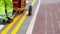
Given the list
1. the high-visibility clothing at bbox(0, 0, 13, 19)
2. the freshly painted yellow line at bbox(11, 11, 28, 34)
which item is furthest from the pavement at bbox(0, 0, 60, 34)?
the high-visibility clothing at bbox(0, 0, 13, 19)

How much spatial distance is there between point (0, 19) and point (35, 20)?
1654mm

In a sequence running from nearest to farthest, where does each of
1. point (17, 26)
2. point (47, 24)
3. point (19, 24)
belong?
point (17, 26)
point (19, 24)
point (47, 24)

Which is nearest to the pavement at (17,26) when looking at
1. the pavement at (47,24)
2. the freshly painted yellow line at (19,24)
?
the freshly painted yellow line at (19,24)

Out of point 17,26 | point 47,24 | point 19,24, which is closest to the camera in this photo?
point 17,26

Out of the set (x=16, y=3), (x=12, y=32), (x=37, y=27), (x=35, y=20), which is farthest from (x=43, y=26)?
(x=16, y=3)

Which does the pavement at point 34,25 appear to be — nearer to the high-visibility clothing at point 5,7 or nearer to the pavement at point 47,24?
the pavement at point 47,24

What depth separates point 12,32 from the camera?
20.5 ft

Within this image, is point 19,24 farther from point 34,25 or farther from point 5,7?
point 5,7

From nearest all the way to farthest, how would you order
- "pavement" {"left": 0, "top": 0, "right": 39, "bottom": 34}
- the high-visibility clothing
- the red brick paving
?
"pavement" {"left": 0, "top": 0, "right": 39, "bottom": 34}, the red brick paving, the high-visibility clothing

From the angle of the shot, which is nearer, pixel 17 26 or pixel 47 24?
pixel 17 26

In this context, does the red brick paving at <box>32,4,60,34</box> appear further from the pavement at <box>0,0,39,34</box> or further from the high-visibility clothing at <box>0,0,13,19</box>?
the high-visibility clothing at <box>0,0,13,19</box>

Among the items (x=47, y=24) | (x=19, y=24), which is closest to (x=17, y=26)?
(x=19, y=24)

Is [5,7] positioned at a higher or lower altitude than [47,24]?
higher

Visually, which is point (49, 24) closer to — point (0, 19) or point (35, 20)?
point (35, 20)
